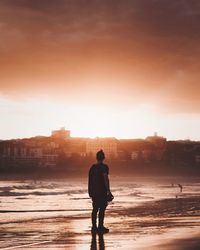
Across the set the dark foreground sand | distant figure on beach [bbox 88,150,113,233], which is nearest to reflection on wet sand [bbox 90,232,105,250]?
the dark foreground sand

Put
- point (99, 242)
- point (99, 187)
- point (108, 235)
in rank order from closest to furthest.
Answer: point (99, 242), point (108, 235), point (99, 187)

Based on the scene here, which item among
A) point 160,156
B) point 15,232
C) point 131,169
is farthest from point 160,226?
point 160,156

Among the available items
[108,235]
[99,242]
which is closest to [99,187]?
[108,235]

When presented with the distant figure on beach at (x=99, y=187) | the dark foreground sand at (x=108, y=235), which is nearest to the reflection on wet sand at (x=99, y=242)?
the dark foreground sand at (x=108, y=235)

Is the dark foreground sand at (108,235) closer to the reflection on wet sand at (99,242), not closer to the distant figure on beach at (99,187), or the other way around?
the reflection on wet sand at (99,242)

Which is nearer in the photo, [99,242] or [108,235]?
[99,242]

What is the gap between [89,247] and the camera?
9773 millimetres

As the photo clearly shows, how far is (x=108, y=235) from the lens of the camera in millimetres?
11336

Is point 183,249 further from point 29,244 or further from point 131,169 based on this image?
point 131,169

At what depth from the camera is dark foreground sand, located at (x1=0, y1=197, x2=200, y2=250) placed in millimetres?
9898

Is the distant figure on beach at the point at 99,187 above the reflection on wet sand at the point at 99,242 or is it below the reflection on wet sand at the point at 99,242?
above

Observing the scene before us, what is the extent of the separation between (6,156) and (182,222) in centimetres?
18553

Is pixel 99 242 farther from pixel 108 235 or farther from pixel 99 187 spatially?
pixel 99 187

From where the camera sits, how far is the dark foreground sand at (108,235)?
9.90 meters
